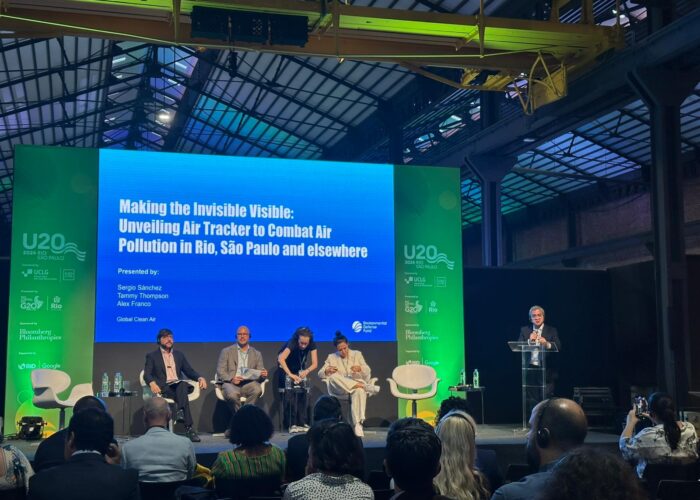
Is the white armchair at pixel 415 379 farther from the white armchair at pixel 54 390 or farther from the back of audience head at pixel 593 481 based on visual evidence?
the back of audience head at pixel 593 481

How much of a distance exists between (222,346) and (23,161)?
3110 millimetres

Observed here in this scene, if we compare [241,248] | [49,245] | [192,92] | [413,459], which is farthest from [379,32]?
[192,92]

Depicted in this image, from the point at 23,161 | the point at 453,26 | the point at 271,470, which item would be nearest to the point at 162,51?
the point at 23,161

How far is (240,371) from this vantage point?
887cm

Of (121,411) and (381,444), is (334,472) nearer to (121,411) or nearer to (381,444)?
(381,444)

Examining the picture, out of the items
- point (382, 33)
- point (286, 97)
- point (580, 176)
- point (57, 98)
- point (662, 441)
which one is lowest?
point (662, 441)

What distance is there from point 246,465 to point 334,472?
3.30ft

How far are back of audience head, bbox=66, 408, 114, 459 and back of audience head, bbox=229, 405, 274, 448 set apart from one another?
85cm

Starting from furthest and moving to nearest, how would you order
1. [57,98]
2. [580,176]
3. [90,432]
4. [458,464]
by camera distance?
[580,176] < [57,98] < [458,464] < [90,432]

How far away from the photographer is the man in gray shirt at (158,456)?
148 inches

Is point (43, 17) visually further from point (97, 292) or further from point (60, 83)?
point (60, 83)

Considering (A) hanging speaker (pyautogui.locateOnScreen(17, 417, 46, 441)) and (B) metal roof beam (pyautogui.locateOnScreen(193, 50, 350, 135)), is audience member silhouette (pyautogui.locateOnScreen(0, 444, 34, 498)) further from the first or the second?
(B) metal roof beam (pyautogui.locateOnScreen(193, 50, 350, 135))

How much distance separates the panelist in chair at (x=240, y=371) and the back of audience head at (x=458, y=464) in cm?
598

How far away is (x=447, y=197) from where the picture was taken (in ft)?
34.7
